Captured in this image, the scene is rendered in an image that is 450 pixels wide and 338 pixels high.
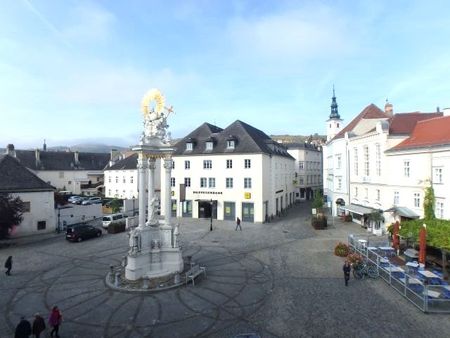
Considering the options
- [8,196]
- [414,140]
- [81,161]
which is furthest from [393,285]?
[81,161]

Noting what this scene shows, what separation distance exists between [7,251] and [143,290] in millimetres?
16635

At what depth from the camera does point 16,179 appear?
31.4 m

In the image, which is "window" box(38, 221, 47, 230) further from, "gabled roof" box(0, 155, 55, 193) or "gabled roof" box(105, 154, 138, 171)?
"gabled roof" box(105, 154, 138, 171)

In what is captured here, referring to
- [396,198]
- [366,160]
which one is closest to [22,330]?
[396,198]

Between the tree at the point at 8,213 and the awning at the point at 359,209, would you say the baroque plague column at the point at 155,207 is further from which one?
the awning at the point at 359,209

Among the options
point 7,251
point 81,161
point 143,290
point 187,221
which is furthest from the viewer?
point 81,161

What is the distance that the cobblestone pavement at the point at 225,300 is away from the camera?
487 inches

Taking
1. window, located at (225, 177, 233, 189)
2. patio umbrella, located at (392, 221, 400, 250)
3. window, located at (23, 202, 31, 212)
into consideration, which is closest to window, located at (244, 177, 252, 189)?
window, located at (225, 177, 233, 189)

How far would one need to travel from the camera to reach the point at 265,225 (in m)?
36.4

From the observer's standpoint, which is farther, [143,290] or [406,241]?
[406,241]

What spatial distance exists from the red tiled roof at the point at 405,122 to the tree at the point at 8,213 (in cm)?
3677

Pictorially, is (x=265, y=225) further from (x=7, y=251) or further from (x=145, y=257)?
(x=7, y=251)

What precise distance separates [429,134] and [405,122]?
5.11 m

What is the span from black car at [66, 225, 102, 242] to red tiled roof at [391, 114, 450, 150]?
3012cm
